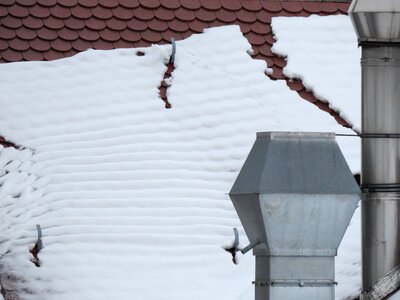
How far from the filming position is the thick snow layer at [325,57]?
11250mm

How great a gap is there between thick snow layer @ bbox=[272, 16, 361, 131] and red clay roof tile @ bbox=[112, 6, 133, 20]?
124 centimetres

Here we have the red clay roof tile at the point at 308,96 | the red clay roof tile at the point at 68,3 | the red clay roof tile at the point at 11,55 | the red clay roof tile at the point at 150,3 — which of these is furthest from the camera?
the red clay roof tile at the point at 150,3

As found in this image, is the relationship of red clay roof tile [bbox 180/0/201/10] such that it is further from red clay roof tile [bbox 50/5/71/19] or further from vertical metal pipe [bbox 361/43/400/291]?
vertical metal pipe [bbox 361/43/400/291]

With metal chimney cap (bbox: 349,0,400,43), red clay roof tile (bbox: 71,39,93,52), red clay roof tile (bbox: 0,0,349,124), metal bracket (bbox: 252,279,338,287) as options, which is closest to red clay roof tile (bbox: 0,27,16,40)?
red clay roof tile (bbox: 0,0,349,124)

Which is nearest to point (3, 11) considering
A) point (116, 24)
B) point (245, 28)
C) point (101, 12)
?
point (101, 12)

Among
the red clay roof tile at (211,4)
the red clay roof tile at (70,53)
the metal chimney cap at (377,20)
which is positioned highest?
the red clay roof tile at (211,4)

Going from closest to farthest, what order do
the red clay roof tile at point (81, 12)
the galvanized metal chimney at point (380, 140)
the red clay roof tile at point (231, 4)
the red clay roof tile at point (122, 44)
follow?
the galvanized metal chimney at point (380, 140) → the red clay roof tile at point (122, 44) → the red clay roof tile at point (81, 12) → the red clay roof tile at point (231, 4)

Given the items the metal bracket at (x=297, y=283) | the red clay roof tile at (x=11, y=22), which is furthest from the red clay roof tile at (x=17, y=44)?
the metal bracket at (x=297, y=283)

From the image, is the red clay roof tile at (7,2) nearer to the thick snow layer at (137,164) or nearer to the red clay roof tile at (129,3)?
the thick snow layer at (137,164)

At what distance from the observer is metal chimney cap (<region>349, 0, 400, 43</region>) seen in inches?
286

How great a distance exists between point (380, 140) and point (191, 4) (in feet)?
16.3

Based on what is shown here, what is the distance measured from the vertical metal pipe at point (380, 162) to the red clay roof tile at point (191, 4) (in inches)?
187

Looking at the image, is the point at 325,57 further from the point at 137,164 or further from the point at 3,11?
the point at 3,11

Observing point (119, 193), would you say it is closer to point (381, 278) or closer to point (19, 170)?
point (19, 170)
